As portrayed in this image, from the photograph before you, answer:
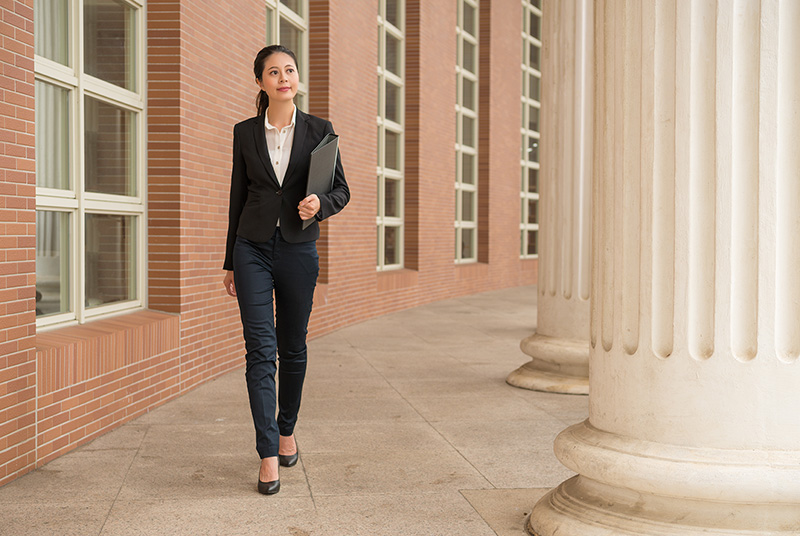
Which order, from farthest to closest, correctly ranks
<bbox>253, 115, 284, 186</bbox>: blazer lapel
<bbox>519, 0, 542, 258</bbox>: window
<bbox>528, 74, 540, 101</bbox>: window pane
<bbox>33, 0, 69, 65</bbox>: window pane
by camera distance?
<bbox>528, 74, 540, 101</bbox>: window pane, <bbox>519, 0, 542, 258</bbox>: window, <bbox>33, 0, 69, 65</bbox>: window pane, <bbox>253, 115, 284, 186</bbox>: blazer lapel

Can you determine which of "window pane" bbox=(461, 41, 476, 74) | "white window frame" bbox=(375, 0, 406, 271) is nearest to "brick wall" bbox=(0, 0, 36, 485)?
"white window frame" bbox=(375, 0, 406, 271)

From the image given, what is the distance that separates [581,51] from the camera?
7012 millimetres

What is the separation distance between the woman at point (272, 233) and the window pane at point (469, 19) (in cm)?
1419

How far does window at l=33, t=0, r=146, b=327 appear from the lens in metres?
5.26

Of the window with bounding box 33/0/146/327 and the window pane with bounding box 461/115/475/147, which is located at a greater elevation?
the window pane with bounding box 461/115/475/147

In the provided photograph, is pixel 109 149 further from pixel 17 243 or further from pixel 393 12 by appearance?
pixel 393 12

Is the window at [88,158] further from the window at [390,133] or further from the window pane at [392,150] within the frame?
the window pane at [392,150]

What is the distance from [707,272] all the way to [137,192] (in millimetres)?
4474

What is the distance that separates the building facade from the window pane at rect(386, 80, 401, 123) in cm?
50

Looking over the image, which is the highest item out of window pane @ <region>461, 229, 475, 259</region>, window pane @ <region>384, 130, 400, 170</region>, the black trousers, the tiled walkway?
window pane @ <region>384, 130, 400, 170</region>

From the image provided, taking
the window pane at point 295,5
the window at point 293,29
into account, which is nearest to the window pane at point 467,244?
the window at point 293,29

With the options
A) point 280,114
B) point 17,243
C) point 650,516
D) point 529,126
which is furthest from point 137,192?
point 529,126

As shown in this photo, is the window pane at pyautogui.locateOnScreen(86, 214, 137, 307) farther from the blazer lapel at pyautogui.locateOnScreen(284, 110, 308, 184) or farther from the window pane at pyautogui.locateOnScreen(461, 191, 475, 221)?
the window pane at pyautogui.locateOnScreen(461, 191, 475, 221)

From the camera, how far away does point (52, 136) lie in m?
5.33
